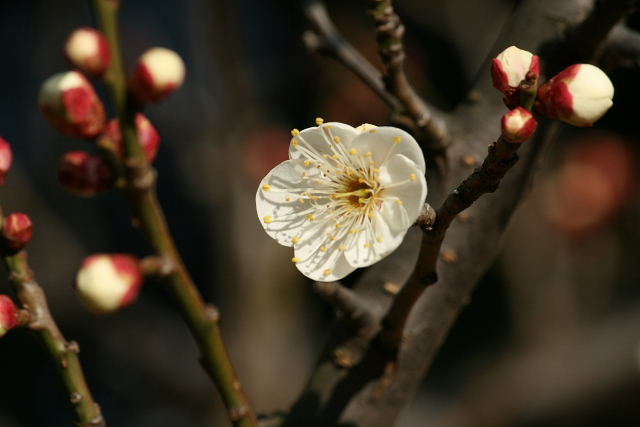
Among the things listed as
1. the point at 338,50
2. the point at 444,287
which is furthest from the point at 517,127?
the point at 338,50

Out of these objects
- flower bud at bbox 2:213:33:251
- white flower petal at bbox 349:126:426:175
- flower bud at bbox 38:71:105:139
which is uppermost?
flower bud at bbox 38:71:105:139

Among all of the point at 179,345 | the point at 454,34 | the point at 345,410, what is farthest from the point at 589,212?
the point at 345,410

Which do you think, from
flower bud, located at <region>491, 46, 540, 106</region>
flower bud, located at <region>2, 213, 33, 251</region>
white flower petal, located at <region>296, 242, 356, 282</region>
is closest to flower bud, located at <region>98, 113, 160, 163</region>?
flower bud, located at <region>2, 213, 33, 251</region>

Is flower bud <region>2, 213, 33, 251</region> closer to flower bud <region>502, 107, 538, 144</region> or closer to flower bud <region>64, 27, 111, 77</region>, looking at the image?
flower bud <region>64, 27, 111, 77</region>

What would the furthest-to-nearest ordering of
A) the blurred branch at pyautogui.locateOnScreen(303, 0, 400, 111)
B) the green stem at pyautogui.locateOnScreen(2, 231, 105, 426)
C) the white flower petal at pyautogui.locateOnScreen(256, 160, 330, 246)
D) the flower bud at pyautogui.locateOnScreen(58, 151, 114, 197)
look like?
1. the blurred branch at pyautogui.locateOnScreen(303, 0, 400, 111)
2. the white flower petal at pyautogui.locateOnScreen(256, 160, 330, 246)
3. the green stem at pyautogui.locateOnScreen(2, 231, 105, 426)
4. the flower bud at pyautogui.locateOnScreen(58, 151, 114, 197)

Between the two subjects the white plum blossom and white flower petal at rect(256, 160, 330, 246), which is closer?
the white plum blossom

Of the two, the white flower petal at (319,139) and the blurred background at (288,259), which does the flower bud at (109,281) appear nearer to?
the white flower petal at (319,139)

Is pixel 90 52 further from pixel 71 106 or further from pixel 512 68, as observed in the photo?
pixel 512 68
